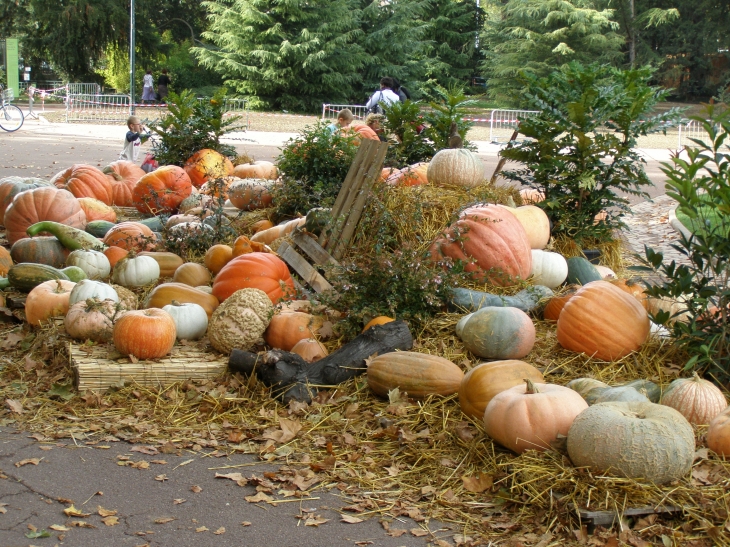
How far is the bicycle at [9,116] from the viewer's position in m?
24.3

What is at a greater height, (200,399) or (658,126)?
(658,126)

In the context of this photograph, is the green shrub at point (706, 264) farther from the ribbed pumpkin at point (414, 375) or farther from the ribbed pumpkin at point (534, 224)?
the ribbed pumpkin at point (534, 224)

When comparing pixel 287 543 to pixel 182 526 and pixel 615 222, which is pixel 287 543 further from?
pixel 615 222

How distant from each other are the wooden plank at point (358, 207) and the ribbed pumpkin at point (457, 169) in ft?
3.28

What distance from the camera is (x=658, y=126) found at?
682cm

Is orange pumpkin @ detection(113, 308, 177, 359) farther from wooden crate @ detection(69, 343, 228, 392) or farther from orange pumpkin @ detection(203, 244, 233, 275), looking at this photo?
orange pumpkin @ detection(203, 244, 233, 275)

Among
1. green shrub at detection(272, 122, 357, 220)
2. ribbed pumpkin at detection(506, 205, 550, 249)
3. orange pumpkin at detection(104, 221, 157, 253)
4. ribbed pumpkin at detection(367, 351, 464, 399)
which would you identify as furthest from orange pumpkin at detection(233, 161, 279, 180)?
ribbed pumpkin at detection(367, 351, 464, 399)

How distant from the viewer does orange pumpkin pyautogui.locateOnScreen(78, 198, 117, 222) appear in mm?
8500

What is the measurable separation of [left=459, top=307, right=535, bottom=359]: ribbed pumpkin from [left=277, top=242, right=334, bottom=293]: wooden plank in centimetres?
144

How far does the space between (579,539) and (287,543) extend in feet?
4.01

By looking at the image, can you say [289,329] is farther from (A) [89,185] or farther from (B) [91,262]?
(A) [89,185]

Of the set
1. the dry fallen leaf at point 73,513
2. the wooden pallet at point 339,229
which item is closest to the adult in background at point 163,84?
the wooden pallet at point 339,229

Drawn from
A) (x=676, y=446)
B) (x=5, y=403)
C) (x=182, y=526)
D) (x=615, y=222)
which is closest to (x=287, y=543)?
(x=182, y=526)

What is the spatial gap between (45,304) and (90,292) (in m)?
0.47
